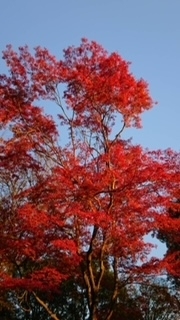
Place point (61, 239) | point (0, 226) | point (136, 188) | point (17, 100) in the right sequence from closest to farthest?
point (136, 188) < point (61, 239) < point (17, 100) < point (0, 226)

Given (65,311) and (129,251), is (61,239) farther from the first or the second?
(65,311)

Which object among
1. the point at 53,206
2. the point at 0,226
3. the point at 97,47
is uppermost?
the point at 97,47

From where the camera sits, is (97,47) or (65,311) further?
(65,311)

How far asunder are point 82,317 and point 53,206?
39.7ft

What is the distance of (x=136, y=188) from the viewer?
9.96 meters

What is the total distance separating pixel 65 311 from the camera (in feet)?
70.4

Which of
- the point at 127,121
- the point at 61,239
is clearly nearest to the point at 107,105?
the point at 127,121

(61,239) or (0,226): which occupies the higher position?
(0,226)

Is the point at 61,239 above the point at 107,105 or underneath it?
underneath

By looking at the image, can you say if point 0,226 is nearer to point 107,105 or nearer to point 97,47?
point 107,105

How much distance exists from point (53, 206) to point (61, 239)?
81cm

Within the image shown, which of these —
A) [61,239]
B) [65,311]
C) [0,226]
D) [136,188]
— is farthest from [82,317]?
[136,188]

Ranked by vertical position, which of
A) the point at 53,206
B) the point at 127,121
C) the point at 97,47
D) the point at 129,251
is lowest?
the point at 129,251

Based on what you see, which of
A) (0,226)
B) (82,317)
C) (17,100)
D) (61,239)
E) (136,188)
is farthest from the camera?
(82,317)
